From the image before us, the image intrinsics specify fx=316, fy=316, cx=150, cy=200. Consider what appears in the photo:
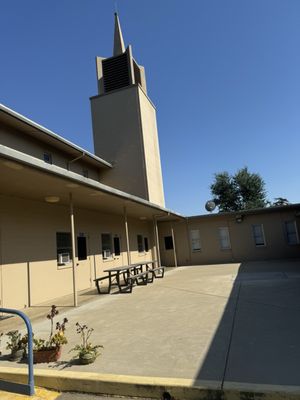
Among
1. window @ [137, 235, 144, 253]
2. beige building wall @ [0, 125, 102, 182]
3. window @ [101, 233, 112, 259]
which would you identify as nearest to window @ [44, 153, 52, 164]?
beige building wall @ [0, 125, 102, 182]

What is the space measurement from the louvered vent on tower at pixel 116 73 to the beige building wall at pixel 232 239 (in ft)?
31.5

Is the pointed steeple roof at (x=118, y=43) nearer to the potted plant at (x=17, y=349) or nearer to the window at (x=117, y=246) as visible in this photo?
the window at (x=117, y=246)

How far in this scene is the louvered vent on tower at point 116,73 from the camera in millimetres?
20817

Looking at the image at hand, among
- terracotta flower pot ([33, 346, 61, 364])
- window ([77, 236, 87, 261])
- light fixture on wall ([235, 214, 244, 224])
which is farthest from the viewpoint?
light fixture on wall ([235, 214, 244, 224])

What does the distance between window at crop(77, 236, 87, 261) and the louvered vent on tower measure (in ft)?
40.6

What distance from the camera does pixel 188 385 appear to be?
318 cm

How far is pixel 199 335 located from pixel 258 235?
50.2ft

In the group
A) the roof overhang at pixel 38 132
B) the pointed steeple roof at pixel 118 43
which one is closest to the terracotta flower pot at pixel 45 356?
the roof overhang at pixel 38 132

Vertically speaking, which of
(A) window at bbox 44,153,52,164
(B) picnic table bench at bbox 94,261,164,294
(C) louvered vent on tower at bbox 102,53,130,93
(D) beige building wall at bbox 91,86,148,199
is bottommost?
(B) picnic table bench at bbox 94,261,164,294

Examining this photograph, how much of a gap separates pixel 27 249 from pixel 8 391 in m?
5.93

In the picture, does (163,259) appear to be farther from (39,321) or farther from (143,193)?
(39,321)

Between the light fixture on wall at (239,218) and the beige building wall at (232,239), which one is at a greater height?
the light fixture on wall at (239,218)

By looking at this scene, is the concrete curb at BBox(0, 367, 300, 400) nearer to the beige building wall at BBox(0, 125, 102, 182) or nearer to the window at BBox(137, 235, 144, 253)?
the beige building wall at BBox(0, 125, 102, 182)

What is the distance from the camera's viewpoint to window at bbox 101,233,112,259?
13.8m
